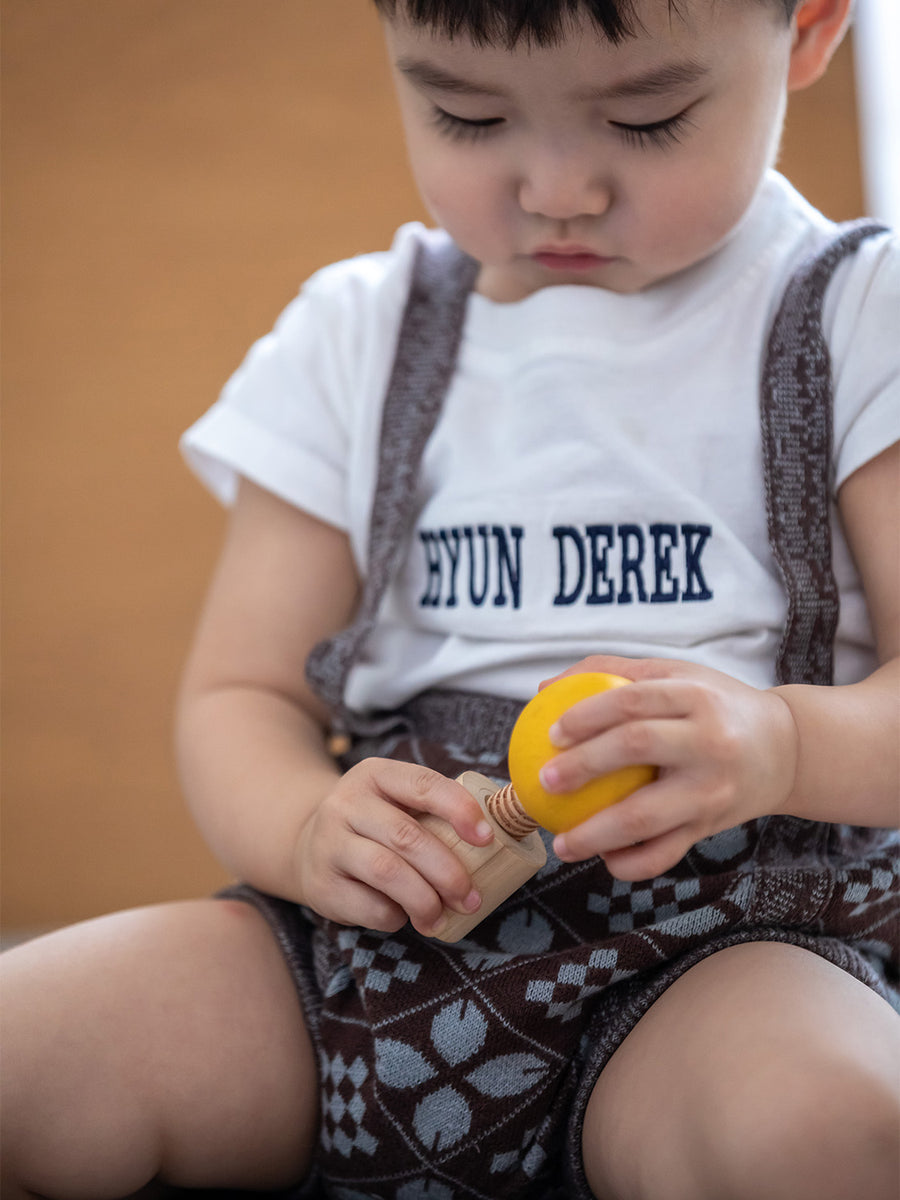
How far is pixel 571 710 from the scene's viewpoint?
0.40m

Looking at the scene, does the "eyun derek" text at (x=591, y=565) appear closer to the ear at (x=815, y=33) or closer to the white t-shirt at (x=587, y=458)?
the white t-shirt at (x=587, y=458)

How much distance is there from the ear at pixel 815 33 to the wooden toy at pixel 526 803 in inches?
14.3

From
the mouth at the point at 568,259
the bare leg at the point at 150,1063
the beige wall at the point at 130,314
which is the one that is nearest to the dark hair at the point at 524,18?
the mouth at the point at 568,259

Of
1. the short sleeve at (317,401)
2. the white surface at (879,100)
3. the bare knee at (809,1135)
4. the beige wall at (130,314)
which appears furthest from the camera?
the beige wall at (130,314)

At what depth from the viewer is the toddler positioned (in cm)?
43

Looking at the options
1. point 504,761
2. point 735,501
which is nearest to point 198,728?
point 504,761

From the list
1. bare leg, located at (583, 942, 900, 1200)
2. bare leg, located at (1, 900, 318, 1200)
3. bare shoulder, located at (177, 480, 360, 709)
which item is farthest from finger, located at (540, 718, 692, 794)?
bare shoulder, located at (177, 480, 360, 709)

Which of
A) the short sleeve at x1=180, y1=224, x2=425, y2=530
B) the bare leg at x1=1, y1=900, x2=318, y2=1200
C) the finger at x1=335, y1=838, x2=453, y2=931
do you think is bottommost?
the bare leg at x1=1, y1=900, x2=318, y2=1200

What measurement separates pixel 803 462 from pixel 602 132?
186mm

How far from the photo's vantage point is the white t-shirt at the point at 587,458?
22.8 inches

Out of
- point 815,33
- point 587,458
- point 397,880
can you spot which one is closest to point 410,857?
point 397,880

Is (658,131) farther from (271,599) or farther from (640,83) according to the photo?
(271,599)

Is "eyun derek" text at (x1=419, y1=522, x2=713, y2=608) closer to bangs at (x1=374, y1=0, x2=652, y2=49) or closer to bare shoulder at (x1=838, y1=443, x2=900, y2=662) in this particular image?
bare shoulder at (x1=838, y1=443, x2=900, y2=662)

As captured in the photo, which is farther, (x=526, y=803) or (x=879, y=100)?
(x=879, y=100)
